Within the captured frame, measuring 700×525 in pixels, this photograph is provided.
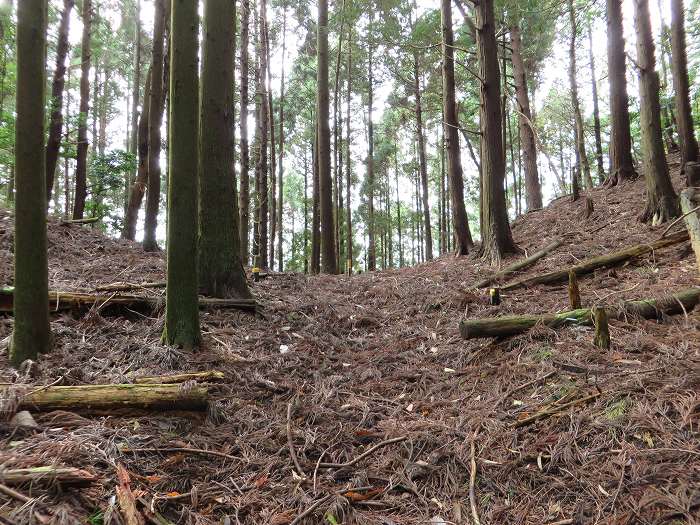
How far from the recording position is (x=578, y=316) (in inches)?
152

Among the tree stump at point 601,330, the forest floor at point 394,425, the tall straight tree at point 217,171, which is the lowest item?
the forest floor at point 394,425

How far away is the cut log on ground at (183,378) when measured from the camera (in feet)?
10.2

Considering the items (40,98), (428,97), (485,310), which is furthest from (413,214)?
(40,98)

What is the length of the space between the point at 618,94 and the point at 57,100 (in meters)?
12.4

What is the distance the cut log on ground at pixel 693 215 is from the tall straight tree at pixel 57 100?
1066 centimetres

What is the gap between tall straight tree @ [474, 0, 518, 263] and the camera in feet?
24.7

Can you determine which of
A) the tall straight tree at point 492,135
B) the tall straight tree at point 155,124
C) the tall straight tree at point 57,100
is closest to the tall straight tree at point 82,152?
the tall straight tree at point 57,100

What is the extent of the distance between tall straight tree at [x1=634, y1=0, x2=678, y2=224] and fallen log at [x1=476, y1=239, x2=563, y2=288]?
146cm

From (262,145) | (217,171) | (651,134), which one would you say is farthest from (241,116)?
(651,134)

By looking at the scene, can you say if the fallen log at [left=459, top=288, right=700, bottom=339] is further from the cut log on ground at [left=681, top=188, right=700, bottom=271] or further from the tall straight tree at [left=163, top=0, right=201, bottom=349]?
the tall straight tree at [left=163, top=0, right=201, bottom=349]

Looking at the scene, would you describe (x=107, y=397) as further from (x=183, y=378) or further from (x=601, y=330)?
(x=601, y=330)

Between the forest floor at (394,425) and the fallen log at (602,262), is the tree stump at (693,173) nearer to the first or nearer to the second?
the fallen log at (602,262)

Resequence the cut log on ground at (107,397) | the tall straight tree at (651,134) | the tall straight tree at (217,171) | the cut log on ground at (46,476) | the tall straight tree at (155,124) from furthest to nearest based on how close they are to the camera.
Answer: the tall straight tree at (155,124) < the tall straight tree at (651,134) < the tall straight tree at (217,171) < the cut log on ground at (107,397) < the cut log on ground at (46,476)

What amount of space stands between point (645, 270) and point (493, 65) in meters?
4.76
